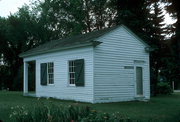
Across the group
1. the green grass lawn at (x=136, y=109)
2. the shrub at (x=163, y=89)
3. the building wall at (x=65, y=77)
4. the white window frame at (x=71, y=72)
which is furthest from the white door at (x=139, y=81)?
the shrub at (x=163, y=89)

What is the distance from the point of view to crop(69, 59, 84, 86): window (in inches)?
648

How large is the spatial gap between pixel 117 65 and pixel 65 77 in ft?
11.5

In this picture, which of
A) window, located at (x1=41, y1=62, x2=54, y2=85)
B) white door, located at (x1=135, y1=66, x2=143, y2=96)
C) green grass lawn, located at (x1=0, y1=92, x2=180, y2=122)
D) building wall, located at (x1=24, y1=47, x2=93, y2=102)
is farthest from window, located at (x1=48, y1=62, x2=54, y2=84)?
white door, located at (x1=135, y1=66, x2=143, y2=96)

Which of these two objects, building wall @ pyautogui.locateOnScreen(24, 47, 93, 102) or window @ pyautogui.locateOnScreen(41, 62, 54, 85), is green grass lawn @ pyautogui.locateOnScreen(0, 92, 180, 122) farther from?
window @ pyautogui.locateOnScreen(41, 62, 54, 85)

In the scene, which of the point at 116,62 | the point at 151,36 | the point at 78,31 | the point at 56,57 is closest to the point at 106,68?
the point at 116,62

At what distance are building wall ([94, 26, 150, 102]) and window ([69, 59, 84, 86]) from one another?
3.56ft

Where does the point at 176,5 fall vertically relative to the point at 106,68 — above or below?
above

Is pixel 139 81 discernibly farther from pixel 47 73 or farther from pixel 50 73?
pixel 47 73

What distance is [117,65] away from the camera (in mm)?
16953

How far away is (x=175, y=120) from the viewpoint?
301 inches

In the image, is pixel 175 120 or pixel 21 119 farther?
pixel 175 120

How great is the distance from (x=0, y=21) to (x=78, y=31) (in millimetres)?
10882

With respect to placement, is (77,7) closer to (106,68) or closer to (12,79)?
(12,79)

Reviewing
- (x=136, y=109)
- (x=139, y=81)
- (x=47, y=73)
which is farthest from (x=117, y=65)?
(x=47, y=73)
